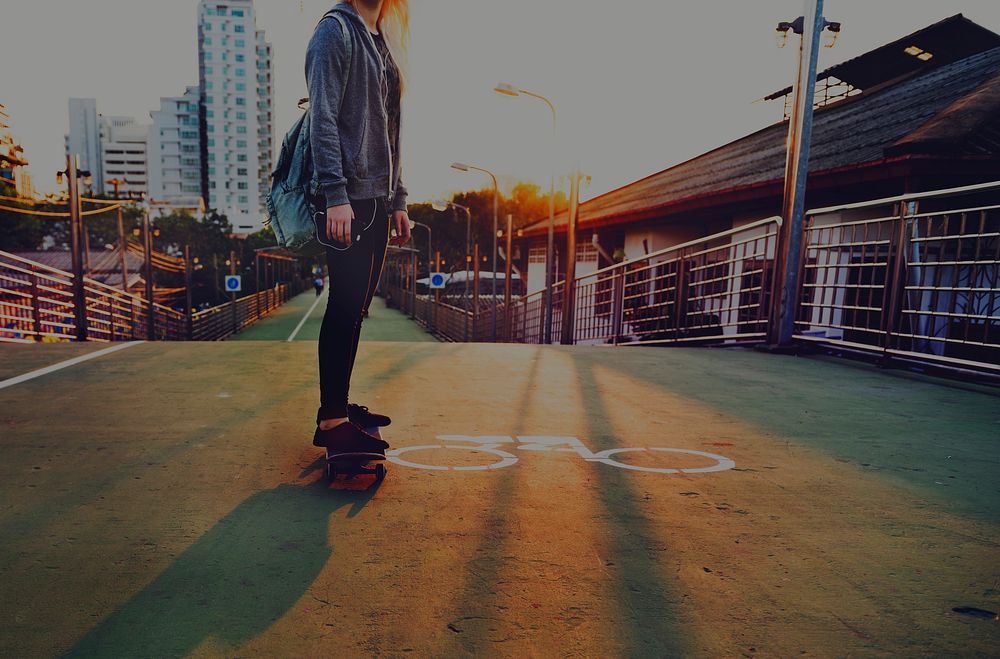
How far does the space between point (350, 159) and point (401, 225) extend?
0.43 metres

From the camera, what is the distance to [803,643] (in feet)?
4.37

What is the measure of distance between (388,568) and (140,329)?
63.1 feet

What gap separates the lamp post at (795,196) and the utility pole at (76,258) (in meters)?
9.87

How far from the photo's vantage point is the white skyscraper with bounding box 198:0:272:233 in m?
119

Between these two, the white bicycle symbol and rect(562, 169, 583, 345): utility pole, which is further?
rect(562, 169, 583, 345): utility pole

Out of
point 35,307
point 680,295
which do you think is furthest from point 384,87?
point 35,307

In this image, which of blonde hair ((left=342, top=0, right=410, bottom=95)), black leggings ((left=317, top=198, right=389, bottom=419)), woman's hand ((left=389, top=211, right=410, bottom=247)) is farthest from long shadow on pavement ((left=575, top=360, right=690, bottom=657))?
blonde hair ((left=342, top=0, right=410, bottom=95))

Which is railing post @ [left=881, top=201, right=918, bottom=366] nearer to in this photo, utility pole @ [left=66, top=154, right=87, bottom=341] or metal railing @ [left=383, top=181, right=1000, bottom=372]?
metal railing @ [left=383, top=181, right=1000, bottom=372]

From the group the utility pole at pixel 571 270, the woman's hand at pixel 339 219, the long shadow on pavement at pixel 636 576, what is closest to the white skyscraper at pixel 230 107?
the utility pole at pixel 571 270

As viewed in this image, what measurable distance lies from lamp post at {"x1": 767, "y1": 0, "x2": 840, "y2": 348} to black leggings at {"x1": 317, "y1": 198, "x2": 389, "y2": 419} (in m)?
5.31

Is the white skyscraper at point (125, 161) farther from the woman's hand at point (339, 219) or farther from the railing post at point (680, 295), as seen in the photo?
the woman's hand at point (339, 219)

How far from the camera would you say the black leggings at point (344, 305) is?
237 centimetres

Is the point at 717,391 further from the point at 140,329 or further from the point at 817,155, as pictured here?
the point at 140,329

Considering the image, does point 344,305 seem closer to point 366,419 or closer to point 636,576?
point 366,419
